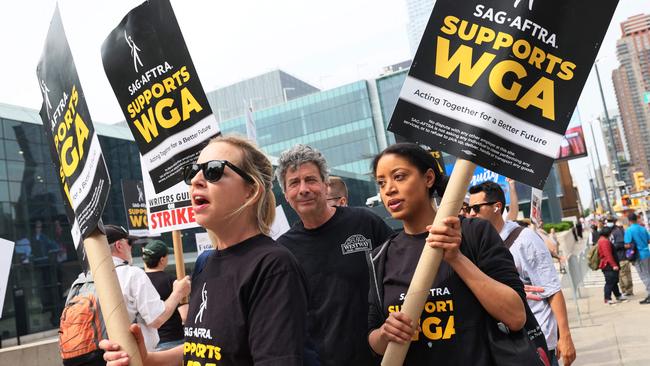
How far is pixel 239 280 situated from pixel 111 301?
0.58m

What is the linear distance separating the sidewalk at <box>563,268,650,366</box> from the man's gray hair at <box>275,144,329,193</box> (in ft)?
19.4

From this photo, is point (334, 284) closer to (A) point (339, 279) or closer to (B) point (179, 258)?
(A) point (339, 279)

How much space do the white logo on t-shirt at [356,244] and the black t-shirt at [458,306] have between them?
2.99 ft

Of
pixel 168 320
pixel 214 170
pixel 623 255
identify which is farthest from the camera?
pixel 623 255

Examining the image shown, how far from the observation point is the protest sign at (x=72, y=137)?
8.00ft

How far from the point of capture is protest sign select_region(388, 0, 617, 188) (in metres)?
2.47

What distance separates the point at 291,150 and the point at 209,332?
1.85 m

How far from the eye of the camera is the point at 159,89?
3.66 meters

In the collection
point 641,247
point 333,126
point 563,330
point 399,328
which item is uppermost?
point 333,126

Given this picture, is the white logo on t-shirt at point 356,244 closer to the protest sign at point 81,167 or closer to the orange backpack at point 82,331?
the protest sign at point 81,167

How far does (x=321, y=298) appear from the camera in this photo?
338 cm

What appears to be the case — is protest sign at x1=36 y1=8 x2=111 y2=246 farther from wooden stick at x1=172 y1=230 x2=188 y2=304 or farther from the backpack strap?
the backpack strap

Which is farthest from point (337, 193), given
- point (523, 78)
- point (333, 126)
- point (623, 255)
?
point (333, 126)

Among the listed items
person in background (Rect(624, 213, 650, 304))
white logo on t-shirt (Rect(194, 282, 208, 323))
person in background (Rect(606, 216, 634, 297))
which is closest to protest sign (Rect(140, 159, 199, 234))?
white logo on t-shirt (Rect(194, 282, 208, 323))
